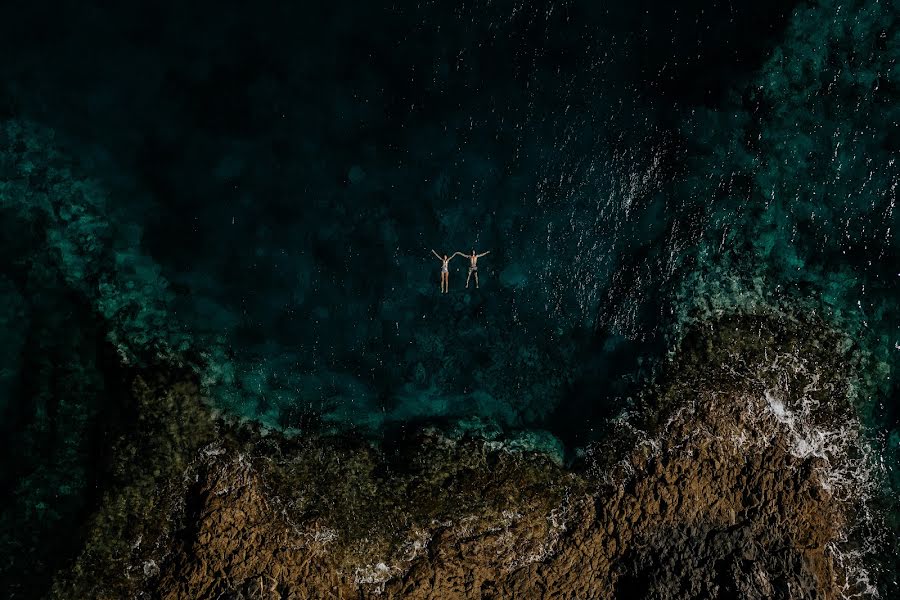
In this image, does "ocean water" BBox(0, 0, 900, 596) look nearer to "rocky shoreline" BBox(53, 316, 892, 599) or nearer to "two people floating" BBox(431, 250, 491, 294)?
"two people floating" BBox(431, 250, 491, 294)

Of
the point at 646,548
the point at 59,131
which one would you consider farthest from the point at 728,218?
the point at 59,131

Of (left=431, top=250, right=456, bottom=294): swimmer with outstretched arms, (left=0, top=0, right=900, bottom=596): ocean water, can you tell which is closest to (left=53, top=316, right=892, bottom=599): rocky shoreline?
(left=0, top=0, right=900, bottom=596): ocean water

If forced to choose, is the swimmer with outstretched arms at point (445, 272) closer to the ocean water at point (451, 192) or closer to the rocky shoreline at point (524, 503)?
the ocean water at point (451, 192)

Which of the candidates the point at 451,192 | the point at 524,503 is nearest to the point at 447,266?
the point at 451,192

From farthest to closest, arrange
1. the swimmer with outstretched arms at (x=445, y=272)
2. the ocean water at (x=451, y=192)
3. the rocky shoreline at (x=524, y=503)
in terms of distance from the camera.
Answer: the swimmer with outstretched arms at (x=445, y=272)
the ocean water at (x=451, y=192)
the rocky shoreline at (x=524, y=503)

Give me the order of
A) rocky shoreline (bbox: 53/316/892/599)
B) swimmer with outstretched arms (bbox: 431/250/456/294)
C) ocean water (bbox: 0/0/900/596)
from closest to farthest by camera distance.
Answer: rocky shoreline (bbox: 53/316/892/599)
ocean water (bbox: 0/0/900/596)
swimmer with outstretched arms (bbox: 431/250/456/294)

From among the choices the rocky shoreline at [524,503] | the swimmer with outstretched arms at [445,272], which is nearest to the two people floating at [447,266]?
the swimmer with outstretched arms at [445,272]
